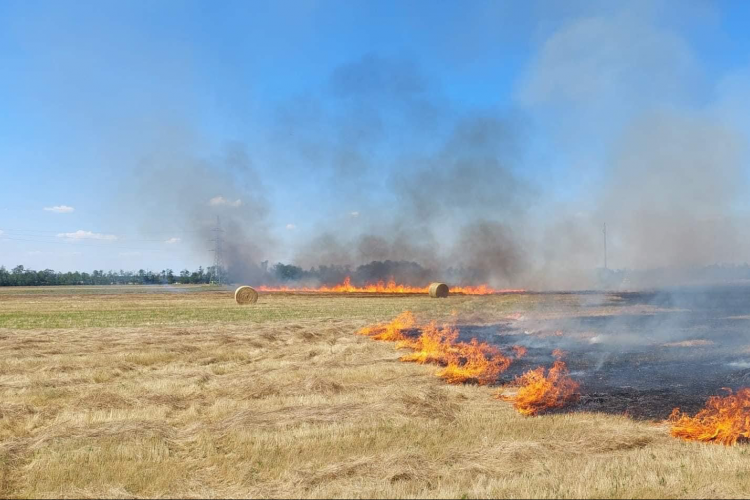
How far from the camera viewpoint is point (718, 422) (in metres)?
9.41

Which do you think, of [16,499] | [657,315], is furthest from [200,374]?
[657,315]

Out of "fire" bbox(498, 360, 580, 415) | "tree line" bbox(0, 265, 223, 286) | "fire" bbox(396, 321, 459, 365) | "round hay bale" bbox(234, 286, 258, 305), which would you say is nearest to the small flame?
"fire" bbox(396, 321, 459, 365)

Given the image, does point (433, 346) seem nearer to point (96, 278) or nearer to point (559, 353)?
point (559, 353)

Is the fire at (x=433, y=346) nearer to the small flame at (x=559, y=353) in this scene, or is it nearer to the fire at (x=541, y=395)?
the small flame at (x=559, y=353)

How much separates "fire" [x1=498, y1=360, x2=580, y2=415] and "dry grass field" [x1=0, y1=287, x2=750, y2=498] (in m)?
0.43

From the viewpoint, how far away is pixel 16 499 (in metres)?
6.96

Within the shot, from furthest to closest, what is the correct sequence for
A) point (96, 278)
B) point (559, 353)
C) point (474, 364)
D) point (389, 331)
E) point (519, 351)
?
point (96, 278), point (389, 331), point (519, 351), point (559, 353), point (474, 364)

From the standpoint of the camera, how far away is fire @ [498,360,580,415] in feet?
37.0

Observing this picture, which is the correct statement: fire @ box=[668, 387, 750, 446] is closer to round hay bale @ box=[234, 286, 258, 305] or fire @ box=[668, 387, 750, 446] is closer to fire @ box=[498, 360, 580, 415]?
fire @ box=[498, 360, 580, 415]

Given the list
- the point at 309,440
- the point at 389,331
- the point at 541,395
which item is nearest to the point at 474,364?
the point at 541,395

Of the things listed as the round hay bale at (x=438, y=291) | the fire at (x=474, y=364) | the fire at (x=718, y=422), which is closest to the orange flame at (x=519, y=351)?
the fire at (x=474, y=364)

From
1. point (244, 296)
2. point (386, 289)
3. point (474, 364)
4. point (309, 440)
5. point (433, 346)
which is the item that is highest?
point (244, 296)

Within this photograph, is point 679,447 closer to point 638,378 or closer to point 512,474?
point 512,474

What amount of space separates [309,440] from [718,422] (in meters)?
7.07
